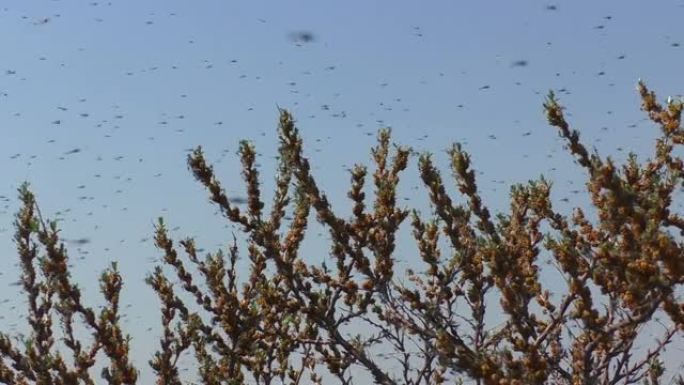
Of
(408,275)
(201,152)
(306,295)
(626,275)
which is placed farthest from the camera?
(408,275)

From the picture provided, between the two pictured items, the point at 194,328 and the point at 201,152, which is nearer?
the point at 201,152

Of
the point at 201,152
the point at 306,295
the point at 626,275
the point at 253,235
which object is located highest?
the point at 201,152

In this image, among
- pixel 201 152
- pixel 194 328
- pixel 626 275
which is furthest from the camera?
pixel 194 328

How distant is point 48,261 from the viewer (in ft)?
26.8

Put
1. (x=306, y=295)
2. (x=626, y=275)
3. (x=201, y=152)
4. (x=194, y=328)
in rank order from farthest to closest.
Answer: (x=194, y=328) → (x=201, y=152) → (x=306, y=295) → (x=626, y=275)

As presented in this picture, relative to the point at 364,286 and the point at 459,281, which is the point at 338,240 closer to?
the point at 364,286

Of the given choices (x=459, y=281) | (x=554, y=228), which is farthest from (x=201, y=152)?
(x=554, y=228)

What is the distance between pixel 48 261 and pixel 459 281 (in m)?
3.30

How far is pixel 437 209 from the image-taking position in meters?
7.97

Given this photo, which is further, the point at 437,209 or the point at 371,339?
the point at 371,339

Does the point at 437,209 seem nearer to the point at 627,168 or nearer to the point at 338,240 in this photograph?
the point at 338,240

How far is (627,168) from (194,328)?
143 inches

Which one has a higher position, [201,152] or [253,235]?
[201,152]

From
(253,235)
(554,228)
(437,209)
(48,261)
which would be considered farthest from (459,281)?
(48,261)
